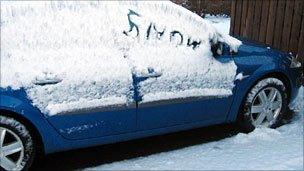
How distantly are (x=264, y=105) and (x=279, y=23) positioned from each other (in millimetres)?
2297

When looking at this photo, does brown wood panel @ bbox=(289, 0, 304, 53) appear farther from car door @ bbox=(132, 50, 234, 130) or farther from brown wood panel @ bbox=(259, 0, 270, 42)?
car door @ bbox=(132, 50, 234, 130)

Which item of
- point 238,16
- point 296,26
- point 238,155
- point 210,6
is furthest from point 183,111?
point 210,6

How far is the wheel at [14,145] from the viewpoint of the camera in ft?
13.9

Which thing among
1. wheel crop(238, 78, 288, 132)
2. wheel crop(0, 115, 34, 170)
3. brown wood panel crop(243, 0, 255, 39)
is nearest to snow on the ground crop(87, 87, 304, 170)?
wheel crop(238, 78, 288, 132)

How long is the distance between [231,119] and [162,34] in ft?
4.04

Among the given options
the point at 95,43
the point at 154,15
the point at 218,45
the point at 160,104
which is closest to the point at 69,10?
the point at 95,43

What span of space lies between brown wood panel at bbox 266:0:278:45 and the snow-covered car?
7.07ft

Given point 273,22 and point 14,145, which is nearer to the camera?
point 14,145

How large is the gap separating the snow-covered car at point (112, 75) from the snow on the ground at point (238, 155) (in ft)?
0.77

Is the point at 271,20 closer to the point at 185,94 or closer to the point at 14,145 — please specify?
the point at 185,94

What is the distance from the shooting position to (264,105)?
5551 millimetres

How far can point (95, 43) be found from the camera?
4.54 metres

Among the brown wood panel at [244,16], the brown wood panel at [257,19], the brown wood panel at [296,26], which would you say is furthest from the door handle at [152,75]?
the brown wood panel at [244,16]

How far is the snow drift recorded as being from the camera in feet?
14.0
